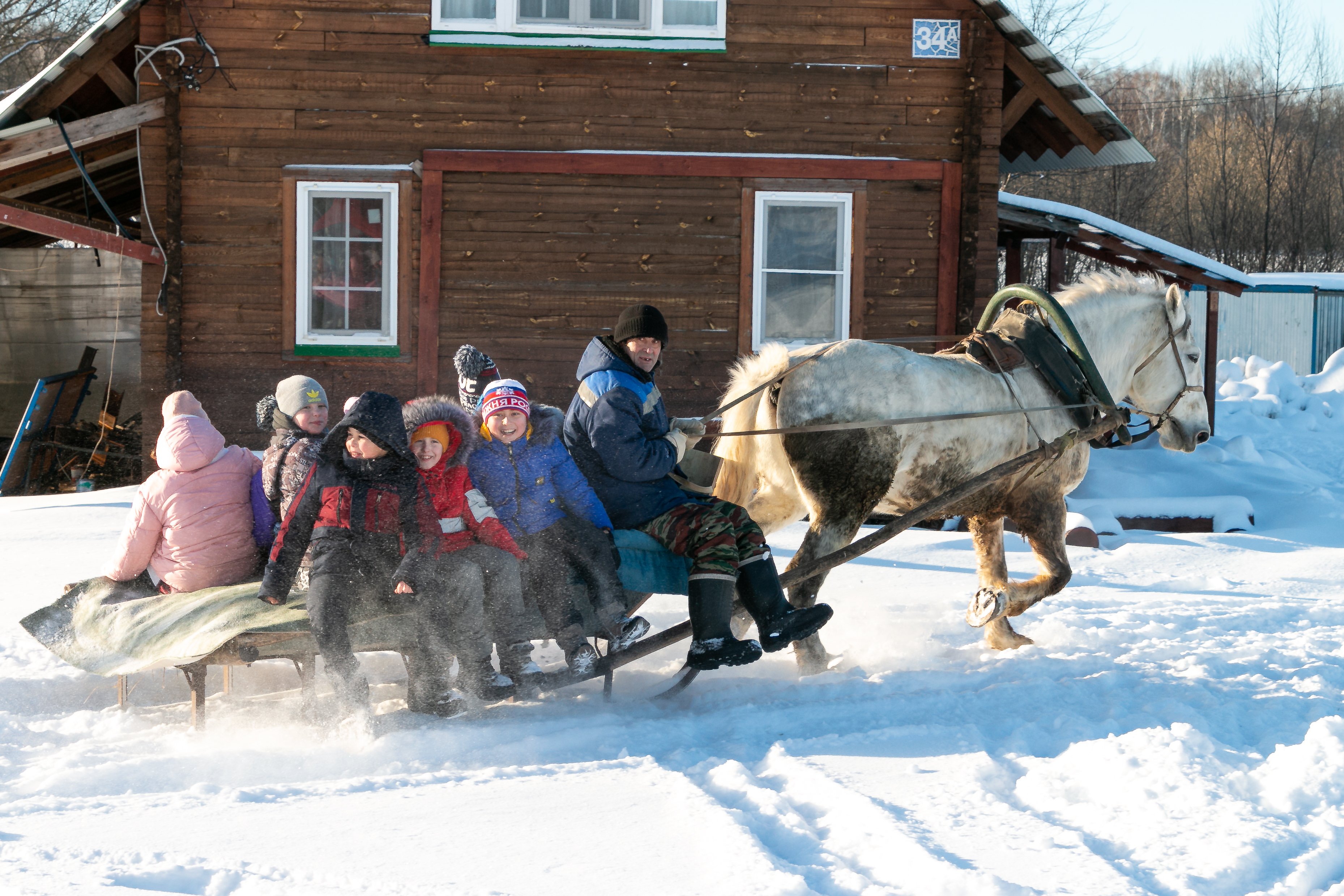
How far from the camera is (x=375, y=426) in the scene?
3.59m

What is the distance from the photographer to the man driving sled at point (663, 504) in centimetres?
395

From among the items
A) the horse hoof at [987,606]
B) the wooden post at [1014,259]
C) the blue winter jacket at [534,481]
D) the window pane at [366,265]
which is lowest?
the horse hoof at [987,606]

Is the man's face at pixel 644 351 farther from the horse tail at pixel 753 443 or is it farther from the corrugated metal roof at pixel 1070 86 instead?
the corrugated metal roof at pixel 1070 86

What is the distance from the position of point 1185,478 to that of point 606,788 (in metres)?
8.79

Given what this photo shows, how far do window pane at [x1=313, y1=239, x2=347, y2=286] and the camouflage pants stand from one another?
5.93 m

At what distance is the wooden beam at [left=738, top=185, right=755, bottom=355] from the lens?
29.9 ft

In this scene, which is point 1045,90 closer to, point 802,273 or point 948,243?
point 948,243

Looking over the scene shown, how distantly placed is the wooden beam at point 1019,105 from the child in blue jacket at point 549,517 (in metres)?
6.57

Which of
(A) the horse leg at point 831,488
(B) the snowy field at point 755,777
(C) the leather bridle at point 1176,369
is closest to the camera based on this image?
(B) the snowy field at point 755,777

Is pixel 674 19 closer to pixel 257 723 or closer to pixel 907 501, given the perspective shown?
pixel 907 501

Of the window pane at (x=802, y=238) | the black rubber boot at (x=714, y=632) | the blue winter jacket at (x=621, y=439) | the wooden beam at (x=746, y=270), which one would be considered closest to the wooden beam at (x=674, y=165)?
the wooden beam at (x=746, y=270)

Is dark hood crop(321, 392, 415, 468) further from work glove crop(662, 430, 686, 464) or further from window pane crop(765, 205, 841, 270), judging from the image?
window pane crop(765, 205, 841, 270)

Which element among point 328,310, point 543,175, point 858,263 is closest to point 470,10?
point 543,175

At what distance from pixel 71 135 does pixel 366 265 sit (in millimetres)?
2321
